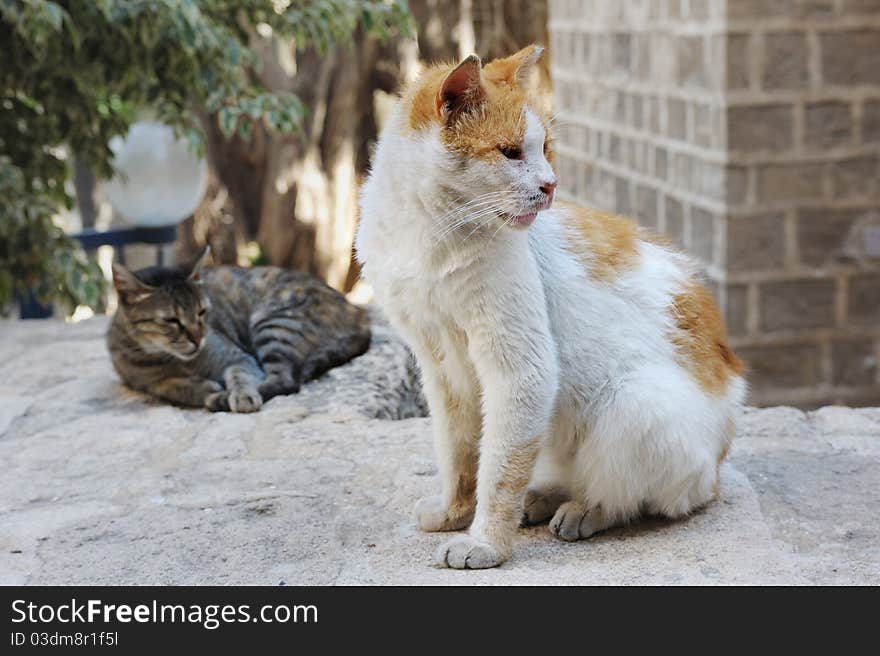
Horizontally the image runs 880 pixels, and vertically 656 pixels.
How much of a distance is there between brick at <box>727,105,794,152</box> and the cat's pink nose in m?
2.93

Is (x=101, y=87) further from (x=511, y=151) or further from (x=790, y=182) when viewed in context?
(x=790, y=182)

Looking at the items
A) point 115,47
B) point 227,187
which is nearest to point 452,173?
point 115,47

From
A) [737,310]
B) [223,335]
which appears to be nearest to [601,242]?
[223,335]

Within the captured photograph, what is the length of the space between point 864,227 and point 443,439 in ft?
10.5

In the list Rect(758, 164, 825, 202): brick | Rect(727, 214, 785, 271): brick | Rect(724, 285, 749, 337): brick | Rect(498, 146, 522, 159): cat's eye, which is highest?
Rect(498, 146, 522, 159): cat's eye

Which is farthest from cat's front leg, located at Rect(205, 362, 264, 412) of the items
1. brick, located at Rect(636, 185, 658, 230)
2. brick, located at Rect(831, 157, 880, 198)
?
brick, located at Rect(831, 157, 880, 198)

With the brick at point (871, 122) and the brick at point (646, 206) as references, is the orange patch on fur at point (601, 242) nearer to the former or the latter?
the brick at point (871, 122)

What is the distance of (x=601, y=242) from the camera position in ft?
8.84

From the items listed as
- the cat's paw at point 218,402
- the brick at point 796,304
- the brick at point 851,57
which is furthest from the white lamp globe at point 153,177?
the brick at point 851,57

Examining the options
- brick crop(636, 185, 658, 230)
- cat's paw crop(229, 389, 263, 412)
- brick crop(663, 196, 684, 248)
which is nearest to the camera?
cat's paw crop(229, 389, 263, 412)

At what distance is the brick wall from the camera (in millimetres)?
4906

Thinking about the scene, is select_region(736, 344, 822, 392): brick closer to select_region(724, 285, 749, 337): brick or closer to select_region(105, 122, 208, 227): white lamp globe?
select_region(724, 285, 749, 337): brick

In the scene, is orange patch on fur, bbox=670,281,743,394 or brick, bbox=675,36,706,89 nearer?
orange patch on fur, bbox=670,281,743,394

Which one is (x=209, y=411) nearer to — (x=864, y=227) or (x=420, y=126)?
(x=420, y=126)
